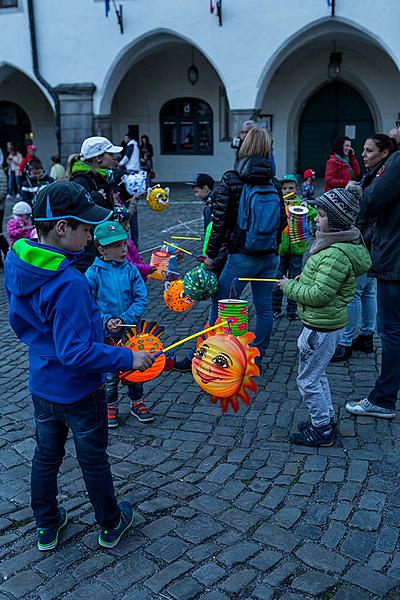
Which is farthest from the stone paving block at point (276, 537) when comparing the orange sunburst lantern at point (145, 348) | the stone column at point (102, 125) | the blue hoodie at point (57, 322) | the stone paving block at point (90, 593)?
the stone column at point (102, 125)

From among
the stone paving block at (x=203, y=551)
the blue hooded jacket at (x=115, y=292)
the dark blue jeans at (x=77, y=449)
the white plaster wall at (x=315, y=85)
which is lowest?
the stone paving block at (x=203, y=551)

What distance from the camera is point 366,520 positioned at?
3.13m

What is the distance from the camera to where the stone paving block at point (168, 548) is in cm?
291

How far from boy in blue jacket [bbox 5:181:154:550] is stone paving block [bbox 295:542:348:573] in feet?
2.96

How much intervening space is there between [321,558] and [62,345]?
1535 mm

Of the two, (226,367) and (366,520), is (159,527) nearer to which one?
(226,367)

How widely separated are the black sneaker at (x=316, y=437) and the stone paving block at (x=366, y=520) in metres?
0.67

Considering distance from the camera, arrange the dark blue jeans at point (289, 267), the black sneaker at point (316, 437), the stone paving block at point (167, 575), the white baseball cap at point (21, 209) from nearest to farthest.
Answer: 1. the stone paving block at point (167, 575)
2. the black sneaker at point (316, 437)
3. the dark blue jeans at point (289, 267)
4. the white baseball cap at point (21, 209)

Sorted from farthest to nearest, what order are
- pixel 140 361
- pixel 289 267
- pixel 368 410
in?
pixel 289 267, pixel 368 410, pixel 140 361

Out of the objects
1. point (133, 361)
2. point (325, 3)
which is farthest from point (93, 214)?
point (325, 3)

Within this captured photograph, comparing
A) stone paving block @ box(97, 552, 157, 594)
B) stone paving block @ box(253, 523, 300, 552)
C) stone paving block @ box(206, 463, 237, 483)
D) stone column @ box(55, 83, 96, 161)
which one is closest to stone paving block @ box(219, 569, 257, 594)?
stone paving block @ box(253, 523, 300, 552)

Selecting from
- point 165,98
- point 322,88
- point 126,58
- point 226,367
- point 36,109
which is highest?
point 126,58

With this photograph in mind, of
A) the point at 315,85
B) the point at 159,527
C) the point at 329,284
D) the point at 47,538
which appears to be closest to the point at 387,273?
the point at 329,284

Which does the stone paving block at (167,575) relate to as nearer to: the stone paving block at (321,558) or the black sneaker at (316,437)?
the stone paving block at (321,558)
